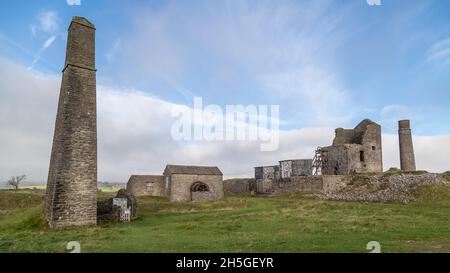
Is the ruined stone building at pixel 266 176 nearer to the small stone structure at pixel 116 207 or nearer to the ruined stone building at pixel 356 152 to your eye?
the ruined stone building at pixel 356 152

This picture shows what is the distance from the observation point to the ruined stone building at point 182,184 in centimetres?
4100

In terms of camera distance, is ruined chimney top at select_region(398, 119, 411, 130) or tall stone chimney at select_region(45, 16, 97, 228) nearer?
tall stone chimney at select_region(45, 16, 97, 228)

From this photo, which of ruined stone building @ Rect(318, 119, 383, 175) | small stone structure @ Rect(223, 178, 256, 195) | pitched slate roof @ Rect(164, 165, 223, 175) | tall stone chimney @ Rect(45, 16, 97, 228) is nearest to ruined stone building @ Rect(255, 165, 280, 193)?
small stone structure @ Rect(223, 178, 256, 195)

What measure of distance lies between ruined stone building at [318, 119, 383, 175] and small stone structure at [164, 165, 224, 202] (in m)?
→ 14.7

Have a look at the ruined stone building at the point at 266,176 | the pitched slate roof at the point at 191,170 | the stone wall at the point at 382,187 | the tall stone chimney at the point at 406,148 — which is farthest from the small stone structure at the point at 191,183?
the tall stone chimney at the point at 406,148

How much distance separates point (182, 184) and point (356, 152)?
22307 mm

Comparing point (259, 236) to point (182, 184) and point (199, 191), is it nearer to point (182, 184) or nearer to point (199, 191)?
point (199, 191)

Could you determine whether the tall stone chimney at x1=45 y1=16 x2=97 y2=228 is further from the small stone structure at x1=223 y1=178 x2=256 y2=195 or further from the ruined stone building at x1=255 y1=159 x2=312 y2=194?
the small stone structure at x1=223 y1=178 x2=256 y2=195

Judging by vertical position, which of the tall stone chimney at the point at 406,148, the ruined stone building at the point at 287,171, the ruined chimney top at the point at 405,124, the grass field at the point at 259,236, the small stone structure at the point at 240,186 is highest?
the ruined chimney top at the point at 405,124

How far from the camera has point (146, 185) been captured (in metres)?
43.6

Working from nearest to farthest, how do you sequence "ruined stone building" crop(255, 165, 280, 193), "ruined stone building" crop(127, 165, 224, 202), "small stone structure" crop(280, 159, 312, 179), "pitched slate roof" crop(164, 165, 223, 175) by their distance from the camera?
"ruined stone building" crop(127, 165, 224, 202)
"pitched slate roof" crop(164, 165, 223, 175)
"ruined stone building" crop(255, 165, 280, 193)
"small stone structure" crop(280, 159, 312, 179)

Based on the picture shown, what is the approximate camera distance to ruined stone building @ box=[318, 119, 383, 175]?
4159cm
